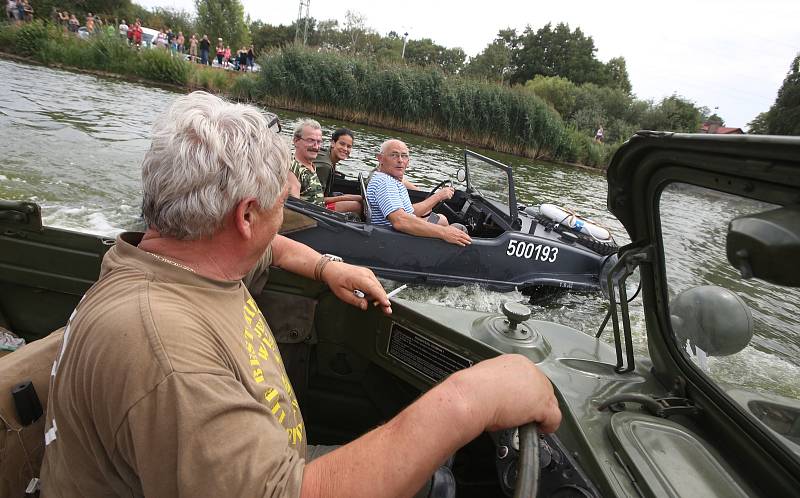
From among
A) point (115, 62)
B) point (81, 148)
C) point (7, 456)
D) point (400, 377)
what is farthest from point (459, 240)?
point (115, 62)

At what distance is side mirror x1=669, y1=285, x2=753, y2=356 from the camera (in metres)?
1.47

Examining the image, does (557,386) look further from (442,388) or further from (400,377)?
(400,377)

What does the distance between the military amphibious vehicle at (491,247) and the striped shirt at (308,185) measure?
625mm


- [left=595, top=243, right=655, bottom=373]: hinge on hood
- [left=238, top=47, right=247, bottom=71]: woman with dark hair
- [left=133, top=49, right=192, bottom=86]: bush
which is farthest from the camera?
[left=238, top=47, right=247, bottom=71]: woman with dark hair

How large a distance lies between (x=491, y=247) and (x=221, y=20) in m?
55.7

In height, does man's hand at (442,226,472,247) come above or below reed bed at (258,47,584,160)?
below

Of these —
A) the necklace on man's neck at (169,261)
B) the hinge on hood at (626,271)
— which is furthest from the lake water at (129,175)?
the necklace on man's neck at (169,261)

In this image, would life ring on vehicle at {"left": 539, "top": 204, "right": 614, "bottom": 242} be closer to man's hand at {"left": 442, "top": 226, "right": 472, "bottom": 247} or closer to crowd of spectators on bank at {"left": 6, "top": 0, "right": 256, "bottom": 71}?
man's hand at {"left": 442, "top": 226, "right": 472, "bottom": 247}

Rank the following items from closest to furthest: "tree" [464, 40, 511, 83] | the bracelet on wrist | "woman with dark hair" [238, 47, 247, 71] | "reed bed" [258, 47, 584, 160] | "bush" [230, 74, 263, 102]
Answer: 1. the bracelet on wrist
2. "reed bed" [258, 47, 584, 160]
3. "bush" [230, 74, 263, 102]
4. "woman with dark hair" [238, 47, 247, 71]
5. "tree" [464, 40, 511, 83]

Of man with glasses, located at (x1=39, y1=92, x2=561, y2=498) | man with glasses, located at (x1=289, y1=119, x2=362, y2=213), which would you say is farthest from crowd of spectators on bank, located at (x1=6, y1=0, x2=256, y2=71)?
man with glasses, located at (x1=39, y1=92, x2=561, y2=498)

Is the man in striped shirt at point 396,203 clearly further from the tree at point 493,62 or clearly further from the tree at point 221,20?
the tree at point 493,62

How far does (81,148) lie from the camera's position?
1021 centimetres

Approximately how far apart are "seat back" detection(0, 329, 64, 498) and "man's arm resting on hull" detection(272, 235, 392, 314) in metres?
0.99

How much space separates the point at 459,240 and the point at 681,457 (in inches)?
168
